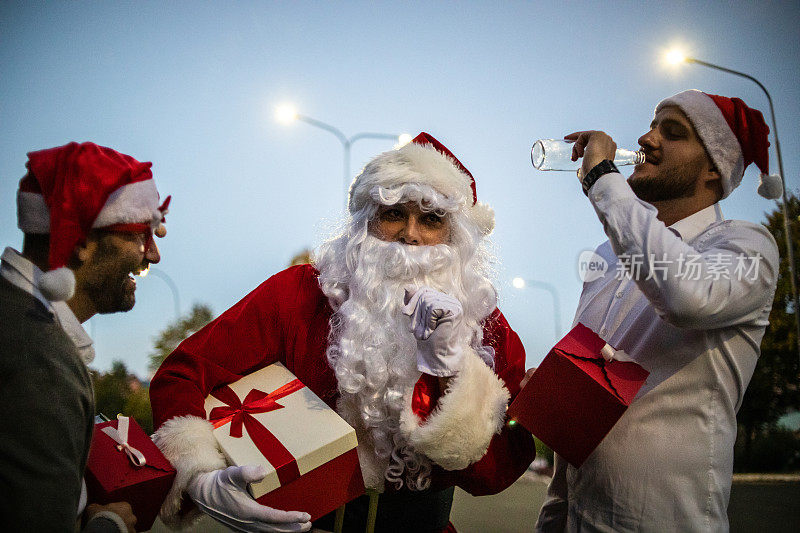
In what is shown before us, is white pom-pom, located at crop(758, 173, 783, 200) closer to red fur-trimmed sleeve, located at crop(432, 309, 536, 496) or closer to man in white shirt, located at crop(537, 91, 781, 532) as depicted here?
man in white shirt, located at crop(537, 91, 781, 532)

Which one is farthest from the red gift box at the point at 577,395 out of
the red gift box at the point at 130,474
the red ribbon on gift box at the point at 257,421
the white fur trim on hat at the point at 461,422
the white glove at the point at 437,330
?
the red gift box at the point at 130,474

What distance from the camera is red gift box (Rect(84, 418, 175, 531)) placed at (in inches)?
66.7

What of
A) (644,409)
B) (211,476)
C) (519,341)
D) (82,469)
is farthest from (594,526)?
(82,469)

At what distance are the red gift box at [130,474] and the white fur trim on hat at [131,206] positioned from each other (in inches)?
26.8

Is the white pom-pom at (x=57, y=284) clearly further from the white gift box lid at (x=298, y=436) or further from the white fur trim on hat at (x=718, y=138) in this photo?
the white fur trim on hat at (x=718, y=138)

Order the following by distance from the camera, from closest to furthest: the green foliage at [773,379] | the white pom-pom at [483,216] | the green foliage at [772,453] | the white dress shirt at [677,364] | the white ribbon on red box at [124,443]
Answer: the white ribbon on red box at [124,443]
the white dress shirt at [677,364]
the white pom-pom at [483,216]
the green foliage at [773,379]
the green foliage at [772,453]

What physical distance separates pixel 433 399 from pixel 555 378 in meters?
0.66

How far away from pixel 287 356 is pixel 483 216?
125 centimetres

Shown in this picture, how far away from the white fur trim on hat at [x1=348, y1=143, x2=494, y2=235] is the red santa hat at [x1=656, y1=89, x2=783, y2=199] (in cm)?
104

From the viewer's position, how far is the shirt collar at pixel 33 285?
1.50 metres

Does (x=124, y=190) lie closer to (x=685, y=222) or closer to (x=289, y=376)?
(x=289, y=376)

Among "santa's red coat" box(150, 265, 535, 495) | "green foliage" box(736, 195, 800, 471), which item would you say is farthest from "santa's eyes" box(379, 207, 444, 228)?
"green foliage" box(736, 195, 800, 471)

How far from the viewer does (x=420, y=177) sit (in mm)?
2834

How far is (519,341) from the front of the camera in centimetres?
294
